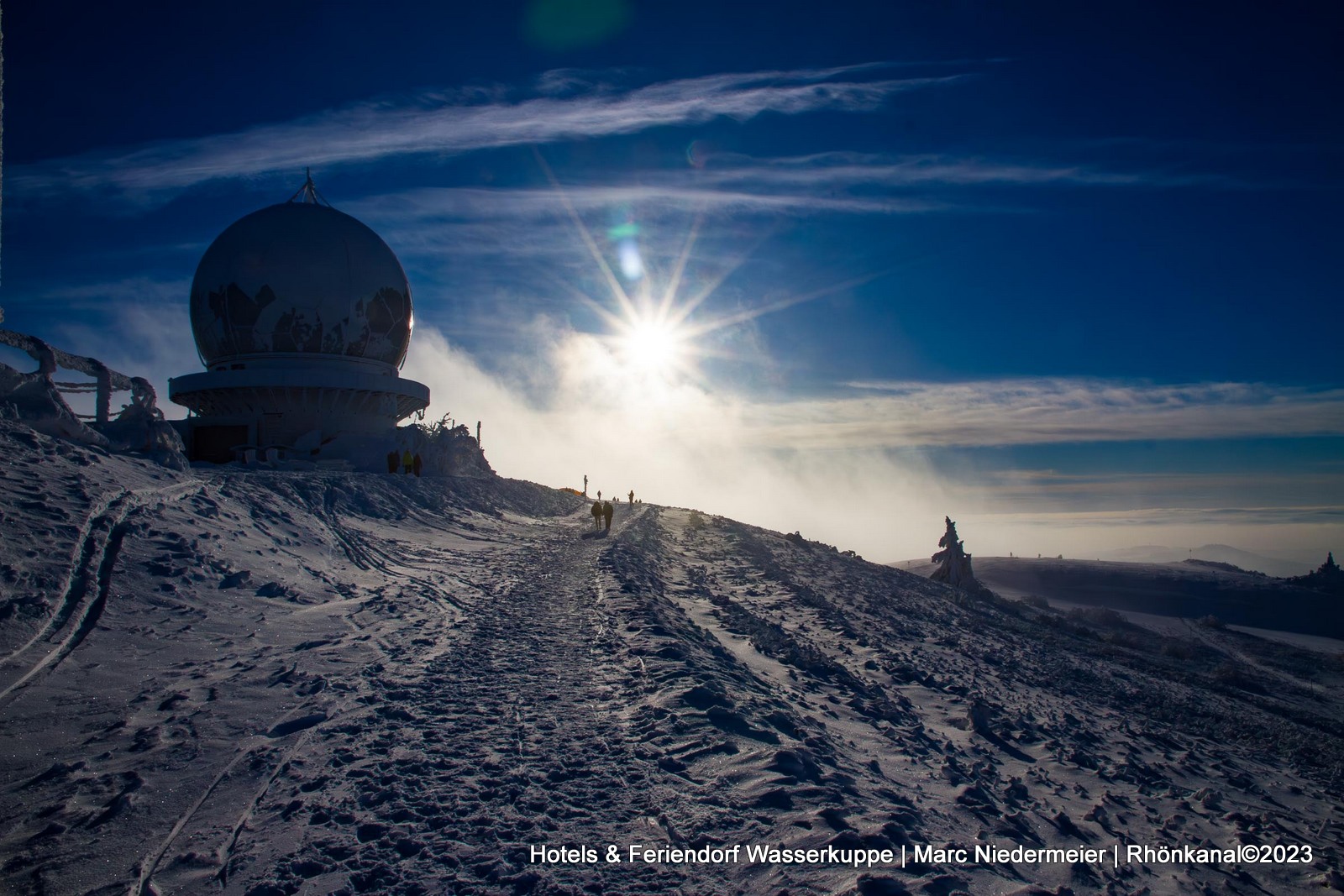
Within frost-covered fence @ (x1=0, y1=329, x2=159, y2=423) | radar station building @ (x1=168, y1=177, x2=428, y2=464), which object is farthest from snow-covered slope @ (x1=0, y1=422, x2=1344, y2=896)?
radar station building @ (x1=168, y1=177, x2=428, y2=464)

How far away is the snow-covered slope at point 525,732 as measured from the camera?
11.2 feet

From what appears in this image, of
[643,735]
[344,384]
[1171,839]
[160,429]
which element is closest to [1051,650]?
[1171,839]

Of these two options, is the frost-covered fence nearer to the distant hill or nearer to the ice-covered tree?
the ice-covered tree

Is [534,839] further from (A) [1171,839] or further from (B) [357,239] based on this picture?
(B) [357,239]

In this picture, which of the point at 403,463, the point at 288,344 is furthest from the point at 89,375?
the point at 288,344

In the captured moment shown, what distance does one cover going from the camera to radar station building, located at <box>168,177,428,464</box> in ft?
101

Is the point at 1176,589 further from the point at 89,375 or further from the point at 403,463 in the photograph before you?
the point at 89,375

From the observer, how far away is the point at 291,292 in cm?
3162

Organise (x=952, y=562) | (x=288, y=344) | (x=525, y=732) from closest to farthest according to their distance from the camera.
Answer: (x=525, y=732)
(x=952, y=562)
(x=288, y=344)

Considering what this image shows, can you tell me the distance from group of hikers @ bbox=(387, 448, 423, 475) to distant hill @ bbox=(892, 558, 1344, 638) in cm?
2201

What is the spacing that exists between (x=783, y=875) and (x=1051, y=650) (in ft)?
35.1

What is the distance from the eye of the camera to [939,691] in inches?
302

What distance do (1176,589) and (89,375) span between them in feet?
136

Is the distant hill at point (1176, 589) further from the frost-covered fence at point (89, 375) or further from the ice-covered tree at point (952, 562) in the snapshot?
the frost-covered fence at point (89, 375)
